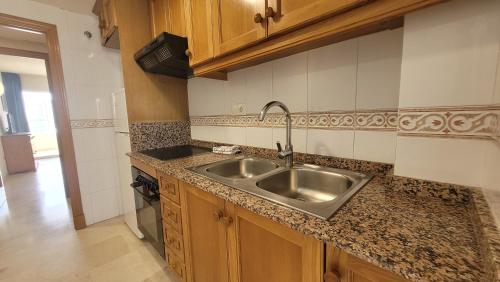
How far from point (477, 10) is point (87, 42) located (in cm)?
273

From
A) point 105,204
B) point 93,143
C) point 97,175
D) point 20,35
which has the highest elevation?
point 20,35

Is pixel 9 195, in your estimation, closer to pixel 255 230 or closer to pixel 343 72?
pixel 255 230

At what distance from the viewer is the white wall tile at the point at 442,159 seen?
22.8 inches

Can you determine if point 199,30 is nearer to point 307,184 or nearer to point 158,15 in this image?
point 158,15

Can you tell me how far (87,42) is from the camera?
1979mm

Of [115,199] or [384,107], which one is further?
[115,199]

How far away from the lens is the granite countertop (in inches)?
14.3

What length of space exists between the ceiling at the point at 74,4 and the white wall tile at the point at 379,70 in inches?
90.5

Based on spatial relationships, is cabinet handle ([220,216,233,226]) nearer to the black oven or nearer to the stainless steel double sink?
the stainless steel double sink

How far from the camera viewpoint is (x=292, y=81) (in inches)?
46.3

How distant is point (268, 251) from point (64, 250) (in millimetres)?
1994

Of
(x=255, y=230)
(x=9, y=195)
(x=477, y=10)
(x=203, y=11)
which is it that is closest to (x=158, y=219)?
(x=255, y=230)

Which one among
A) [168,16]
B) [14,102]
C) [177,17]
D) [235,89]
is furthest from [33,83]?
[235,89]

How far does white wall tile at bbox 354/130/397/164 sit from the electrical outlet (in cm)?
81
